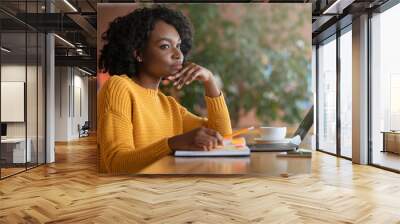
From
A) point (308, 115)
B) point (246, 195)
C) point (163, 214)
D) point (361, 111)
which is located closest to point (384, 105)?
point (361, 111)

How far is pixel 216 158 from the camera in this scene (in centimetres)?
312

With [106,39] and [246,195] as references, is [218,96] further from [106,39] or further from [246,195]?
[246,195]

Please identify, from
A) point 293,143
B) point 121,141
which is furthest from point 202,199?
point 121,141

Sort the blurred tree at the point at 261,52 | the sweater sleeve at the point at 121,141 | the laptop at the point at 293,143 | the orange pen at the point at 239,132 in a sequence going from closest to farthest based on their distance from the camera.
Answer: the sweater sleeve at the point at 121,141 → the orange pen at the point at 239,132 → the laptop at the point at 293,143 → the blurred tree at the point at 261,52

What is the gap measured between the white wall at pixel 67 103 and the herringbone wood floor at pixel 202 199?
9.20 m

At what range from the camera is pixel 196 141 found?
8.37 ft

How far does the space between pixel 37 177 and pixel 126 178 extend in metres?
1.40

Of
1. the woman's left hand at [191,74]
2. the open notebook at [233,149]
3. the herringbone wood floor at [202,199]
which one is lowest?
the herringbone wood floor at [202,199]

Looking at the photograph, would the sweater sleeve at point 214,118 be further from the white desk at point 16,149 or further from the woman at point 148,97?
the white desk at point 16,149

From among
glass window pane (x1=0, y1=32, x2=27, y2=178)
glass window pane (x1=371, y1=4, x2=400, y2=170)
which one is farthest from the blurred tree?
glass window pane (x1=371, y1=4, x2=400, y2=170)

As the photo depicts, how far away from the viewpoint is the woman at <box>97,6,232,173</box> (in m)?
2.71

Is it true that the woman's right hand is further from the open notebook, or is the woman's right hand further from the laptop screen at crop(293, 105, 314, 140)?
the laptop screen at crop(293, 105, 314, 140)

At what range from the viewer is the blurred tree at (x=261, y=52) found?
372cm

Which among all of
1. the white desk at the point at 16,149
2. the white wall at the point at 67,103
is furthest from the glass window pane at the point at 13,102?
the white wall at the point at 67,103
